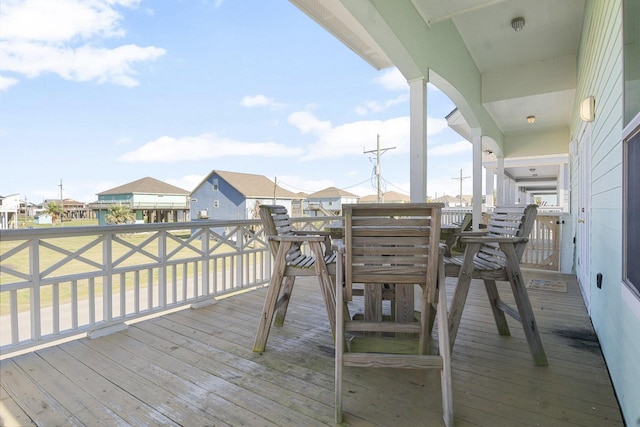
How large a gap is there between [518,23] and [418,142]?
2.15m

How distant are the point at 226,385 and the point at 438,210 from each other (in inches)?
59.6

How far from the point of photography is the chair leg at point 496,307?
2.45 meters

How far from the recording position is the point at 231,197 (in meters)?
22.0

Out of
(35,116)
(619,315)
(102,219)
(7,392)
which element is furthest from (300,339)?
(102,219)

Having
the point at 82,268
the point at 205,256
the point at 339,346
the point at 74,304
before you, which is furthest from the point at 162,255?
the point at 339,346

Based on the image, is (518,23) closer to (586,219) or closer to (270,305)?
(586,219)

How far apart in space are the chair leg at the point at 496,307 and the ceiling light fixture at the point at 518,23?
3296mm

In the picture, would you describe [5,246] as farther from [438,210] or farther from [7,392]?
[438,210]

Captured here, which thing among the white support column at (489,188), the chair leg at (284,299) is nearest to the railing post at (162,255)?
the chair leg at (284,299)

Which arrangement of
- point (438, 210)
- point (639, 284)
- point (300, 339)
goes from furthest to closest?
point (300, 339) → point (438, 210) → point (639, 284)

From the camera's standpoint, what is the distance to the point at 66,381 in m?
1.90

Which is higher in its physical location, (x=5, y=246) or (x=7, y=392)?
(x=5, y=246)

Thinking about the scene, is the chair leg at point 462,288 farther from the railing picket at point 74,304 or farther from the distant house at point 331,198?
the distant house at point 331,198

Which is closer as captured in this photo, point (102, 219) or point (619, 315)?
point (619, 315)
